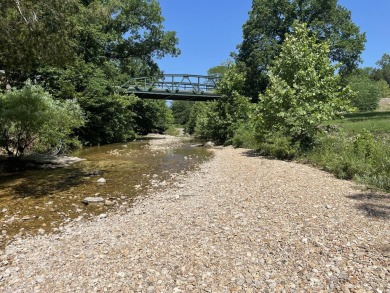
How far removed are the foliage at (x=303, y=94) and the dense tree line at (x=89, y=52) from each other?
33.7 feet

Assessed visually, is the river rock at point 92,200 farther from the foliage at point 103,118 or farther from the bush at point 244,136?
the foliage at point 103,118

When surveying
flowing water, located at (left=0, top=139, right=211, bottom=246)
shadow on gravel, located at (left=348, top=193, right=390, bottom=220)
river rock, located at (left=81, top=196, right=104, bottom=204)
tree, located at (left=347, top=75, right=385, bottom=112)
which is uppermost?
tree, located at (left=347, top=75, right=385, bottom=112)

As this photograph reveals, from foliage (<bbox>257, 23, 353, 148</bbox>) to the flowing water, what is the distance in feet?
18.3

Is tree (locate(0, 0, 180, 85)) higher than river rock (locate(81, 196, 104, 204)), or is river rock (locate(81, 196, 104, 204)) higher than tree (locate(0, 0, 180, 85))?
tree (locate(0, 0, 180, 85))

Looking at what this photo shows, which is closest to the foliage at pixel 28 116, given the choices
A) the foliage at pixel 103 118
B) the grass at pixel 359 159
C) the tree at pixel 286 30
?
the foliage at pixel 103 118

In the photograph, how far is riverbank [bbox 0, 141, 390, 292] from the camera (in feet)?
13.5

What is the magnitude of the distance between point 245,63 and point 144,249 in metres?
36.9

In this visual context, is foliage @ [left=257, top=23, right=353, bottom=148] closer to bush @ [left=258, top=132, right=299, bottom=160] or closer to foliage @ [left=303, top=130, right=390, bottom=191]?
bush @ [left=258, top=132, right=299, bottom=160]

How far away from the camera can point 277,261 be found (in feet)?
14.9

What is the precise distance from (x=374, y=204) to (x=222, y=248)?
4032 mm

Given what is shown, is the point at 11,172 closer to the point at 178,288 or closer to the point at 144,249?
the point at 144,249

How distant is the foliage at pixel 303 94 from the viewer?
1491cm

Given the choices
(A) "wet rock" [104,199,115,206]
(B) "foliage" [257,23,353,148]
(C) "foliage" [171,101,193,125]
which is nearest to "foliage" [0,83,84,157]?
(A) "wet rock" [104,199,115,206]

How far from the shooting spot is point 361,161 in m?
10.1
